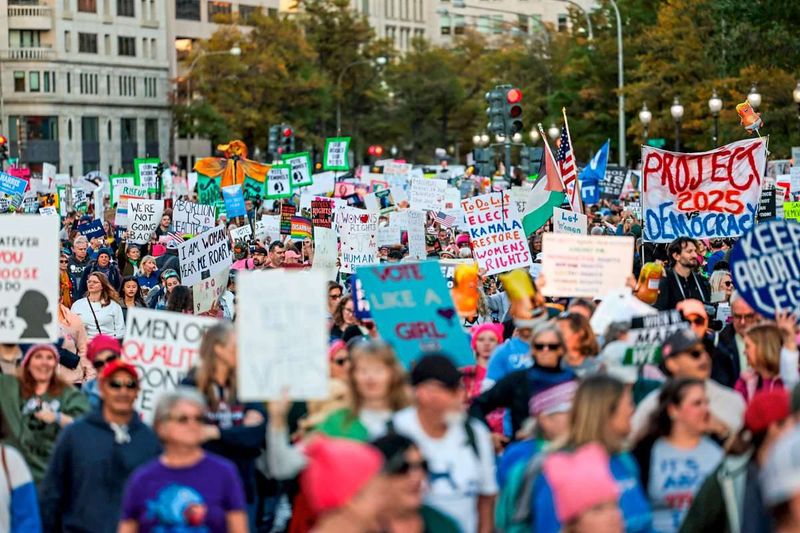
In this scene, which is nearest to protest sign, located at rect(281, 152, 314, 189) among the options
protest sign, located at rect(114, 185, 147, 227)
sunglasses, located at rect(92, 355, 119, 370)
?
protest sign, located at rect(114, 185, 147, 227)

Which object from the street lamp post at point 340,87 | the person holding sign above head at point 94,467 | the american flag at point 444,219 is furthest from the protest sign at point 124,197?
the street lamp post at point 340,87

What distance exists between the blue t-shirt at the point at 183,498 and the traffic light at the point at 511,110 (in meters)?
21.9

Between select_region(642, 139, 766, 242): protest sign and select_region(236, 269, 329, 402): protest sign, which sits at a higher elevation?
select_region(642, 139, 766, 242): protest sign

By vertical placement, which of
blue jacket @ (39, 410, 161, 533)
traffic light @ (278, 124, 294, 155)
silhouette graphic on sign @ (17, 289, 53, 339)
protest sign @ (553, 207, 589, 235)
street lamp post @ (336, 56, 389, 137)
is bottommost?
blue jacket @ (39, 410, 161, 533)

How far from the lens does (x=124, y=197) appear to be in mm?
34531

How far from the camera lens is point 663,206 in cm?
1839

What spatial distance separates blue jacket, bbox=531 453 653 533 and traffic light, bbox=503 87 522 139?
21886 mm

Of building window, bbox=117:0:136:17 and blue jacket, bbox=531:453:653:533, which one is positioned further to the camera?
building window, bbox=117:0:136:17

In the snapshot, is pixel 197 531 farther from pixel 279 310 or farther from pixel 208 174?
pixel 208 174

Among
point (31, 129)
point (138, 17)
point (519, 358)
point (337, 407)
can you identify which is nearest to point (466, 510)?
point (337, 407)

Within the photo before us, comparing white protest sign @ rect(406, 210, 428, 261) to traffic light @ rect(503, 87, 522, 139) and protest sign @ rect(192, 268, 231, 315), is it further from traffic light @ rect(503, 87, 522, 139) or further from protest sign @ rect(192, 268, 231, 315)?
traffic light @ rect(503, 87, 522, 139)

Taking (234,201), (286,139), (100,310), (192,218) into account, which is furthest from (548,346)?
(286,139)

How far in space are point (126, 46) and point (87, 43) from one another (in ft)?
12.4

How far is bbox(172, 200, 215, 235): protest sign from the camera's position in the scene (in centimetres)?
2805
